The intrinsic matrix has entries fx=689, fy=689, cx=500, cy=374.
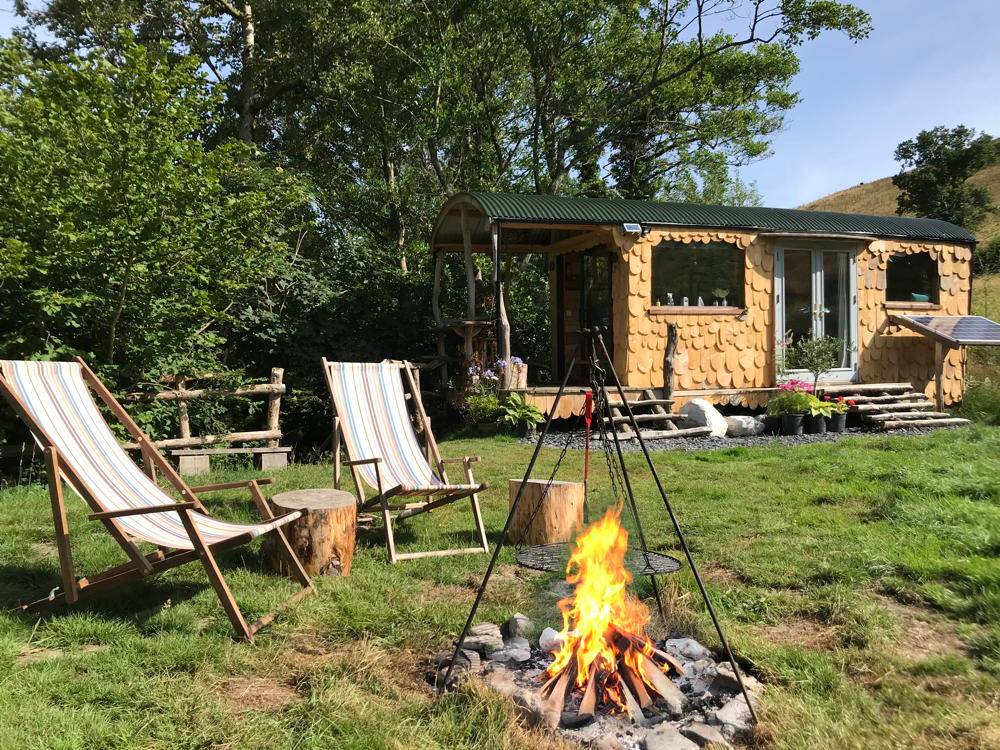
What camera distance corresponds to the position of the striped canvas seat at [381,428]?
4.48 metres

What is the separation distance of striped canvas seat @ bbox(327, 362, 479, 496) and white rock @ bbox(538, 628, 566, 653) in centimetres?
156

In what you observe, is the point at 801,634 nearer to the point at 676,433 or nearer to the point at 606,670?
the point at 606,670

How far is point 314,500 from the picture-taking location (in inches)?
156

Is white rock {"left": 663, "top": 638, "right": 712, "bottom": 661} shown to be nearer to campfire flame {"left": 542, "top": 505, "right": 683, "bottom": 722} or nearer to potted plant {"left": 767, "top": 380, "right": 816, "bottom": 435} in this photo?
campfire flame {"left": 542, "top": 505, "right": 683, "bottom": 722}

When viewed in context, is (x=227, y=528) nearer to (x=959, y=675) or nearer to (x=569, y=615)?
(x=569, y=615)

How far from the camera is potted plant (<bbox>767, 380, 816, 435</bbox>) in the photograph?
9164 mm

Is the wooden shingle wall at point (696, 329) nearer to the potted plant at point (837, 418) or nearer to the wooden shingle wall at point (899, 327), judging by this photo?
the potted plant at point (837, 418)

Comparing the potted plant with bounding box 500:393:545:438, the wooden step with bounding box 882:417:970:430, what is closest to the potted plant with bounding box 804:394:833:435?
the wooden step with bounding box 882:417:970:430

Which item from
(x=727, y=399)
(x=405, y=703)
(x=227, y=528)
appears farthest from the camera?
(x=727, y=399)

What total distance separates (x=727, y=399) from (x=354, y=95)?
9663mm

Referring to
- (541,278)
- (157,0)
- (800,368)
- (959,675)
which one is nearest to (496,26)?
(541,278)

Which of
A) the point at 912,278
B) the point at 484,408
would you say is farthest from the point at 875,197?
the point at 484,408

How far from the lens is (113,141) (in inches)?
245

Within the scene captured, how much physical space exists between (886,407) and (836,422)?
114 centimetres
